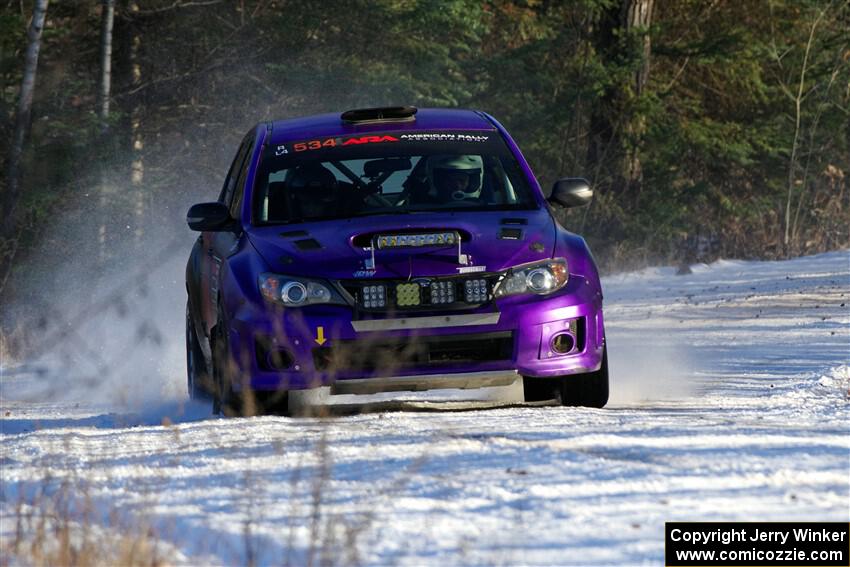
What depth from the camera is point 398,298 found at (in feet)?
27.0

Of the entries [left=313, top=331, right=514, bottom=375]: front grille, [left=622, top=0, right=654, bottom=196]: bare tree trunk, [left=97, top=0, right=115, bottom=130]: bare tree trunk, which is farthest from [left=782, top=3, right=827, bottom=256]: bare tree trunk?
[left=313, top=331, right=514, bottom=375]: front grille

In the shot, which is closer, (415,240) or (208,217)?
(415,240)

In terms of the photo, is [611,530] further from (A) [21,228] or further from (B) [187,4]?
(B) [187,4]

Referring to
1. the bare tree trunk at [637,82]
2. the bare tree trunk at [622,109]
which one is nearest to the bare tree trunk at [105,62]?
the bare tree trunk at [622,109]

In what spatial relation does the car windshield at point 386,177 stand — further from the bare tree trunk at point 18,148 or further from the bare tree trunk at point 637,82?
the bare tree trunk at point 637,82

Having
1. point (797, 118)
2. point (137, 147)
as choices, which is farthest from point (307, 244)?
point (797, 118)

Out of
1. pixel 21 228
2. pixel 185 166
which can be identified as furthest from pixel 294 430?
pixel 185 166

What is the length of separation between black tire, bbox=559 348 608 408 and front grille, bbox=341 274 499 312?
77 cm

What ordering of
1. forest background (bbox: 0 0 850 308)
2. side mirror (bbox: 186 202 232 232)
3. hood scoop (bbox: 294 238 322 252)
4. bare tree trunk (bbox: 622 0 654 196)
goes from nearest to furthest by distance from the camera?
1. hood scoop (bbox: 294 238 322 252)
2. side mirror (bbox: 186 202 232 232)
3. forest background (bbox: 0 0 850 308)
4. bare tree trunk (bbox: 622 0 654 196)

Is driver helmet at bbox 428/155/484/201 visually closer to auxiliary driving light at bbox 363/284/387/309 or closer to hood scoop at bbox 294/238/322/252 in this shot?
hood scoop at bbox 294/238/322/252

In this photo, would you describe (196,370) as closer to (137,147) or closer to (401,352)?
(401,352)

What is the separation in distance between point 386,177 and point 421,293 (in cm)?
153

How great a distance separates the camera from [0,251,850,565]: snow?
5133 mm

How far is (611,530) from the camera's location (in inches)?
207
